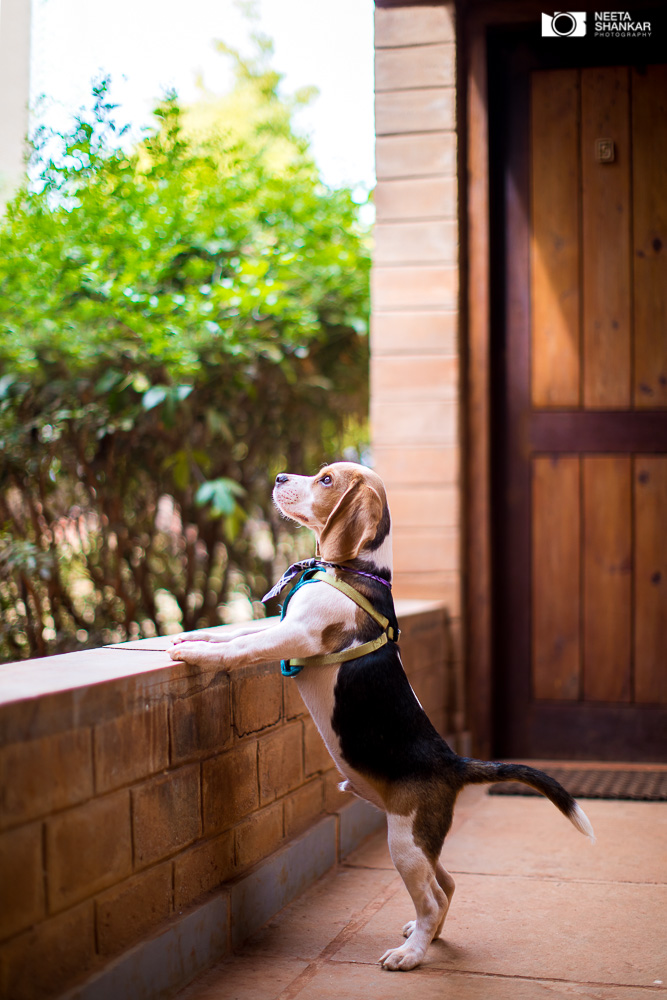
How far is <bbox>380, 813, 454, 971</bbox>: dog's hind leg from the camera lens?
2.11 metres

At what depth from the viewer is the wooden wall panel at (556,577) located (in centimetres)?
427

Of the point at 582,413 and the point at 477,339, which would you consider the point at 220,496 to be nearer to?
the point at 477,339

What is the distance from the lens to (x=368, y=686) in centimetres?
213

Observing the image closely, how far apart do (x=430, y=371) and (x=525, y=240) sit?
0.81 meters

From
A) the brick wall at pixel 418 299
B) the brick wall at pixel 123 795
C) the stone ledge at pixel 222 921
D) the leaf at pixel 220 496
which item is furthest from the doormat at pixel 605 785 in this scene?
the leaf at pixel 220 496

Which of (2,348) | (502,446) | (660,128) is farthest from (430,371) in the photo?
(2,348)

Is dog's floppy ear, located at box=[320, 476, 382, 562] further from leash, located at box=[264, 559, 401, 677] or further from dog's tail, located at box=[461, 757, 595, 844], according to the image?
dog's tail, located at box=[461, 757, 595, 844]

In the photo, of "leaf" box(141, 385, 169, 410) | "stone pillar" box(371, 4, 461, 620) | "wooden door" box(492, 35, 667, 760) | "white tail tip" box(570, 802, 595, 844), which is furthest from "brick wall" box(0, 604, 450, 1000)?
"wooden door" box(492, 35, 667, 760)

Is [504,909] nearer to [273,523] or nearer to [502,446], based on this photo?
[502,446]

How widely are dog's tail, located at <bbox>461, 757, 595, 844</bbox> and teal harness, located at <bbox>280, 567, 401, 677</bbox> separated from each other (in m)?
0.35

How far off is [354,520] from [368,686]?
1.23ft

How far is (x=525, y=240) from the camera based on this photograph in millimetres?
4324

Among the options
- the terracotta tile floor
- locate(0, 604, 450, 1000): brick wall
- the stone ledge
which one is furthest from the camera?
the terracotta tile floor

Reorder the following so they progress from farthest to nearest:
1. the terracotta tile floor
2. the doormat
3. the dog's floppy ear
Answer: the doormat → the dog's floppy ear → the terracotta tile floor
